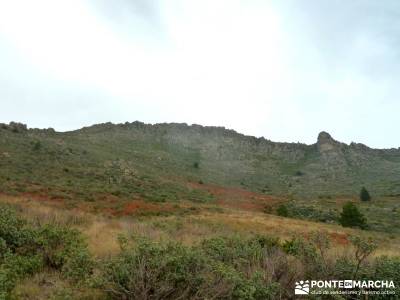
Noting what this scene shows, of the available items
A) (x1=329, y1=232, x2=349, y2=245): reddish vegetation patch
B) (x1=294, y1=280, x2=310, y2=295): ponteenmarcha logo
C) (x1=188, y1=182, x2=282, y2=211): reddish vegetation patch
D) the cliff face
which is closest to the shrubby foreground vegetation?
(x1=294, y1=280, x2=310, y2=295): ponteenmarcha logo

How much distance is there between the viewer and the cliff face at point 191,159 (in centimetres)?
4244

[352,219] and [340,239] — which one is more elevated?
[340,239]

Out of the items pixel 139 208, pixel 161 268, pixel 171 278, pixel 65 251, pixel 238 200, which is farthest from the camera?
pixel 238 200

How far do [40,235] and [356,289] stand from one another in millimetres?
5869

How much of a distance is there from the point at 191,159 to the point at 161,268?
2788 inches

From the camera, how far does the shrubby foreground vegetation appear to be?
529cm

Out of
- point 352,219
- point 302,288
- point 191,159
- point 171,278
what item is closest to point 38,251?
point 171,278

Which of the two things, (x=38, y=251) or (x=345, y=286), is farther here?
(x=38, y=251)

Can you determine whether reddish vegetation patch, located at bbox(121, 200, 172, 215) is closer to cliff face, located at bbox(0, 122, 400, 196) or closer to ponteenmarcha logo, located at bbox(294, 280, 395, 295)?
cliff face, located at bbox(0, 122, 400, 196)

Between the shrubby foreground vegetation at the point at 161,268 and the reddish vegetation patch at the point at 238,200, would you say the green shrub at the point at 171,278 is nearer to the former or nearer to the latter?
the shrubby foreground vegetation at the point at 161,268

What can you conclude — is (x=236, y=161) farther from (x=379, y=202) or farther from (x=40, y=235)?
(x=40, y=235)

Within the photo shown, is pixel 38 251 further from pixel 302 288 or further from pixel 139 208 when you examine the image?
pixel 139 208

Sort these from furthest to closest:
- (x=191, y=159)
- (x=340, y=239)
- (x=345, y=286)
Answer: (x=191, y=159) → (x=340, y=239) → (x=345, y=286)

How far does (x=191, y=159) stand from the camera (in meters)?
76.3
